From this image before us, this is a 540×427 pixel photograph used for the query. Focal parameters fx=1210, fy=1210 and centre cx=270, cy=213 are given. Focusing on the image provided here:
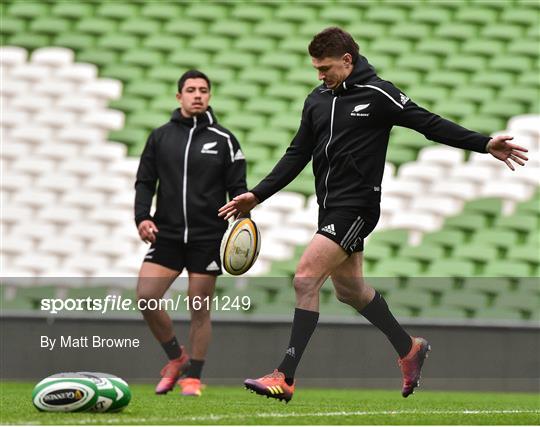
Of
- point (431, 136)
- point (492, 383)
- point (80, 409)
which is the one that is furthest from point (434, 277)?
point (80, 409)

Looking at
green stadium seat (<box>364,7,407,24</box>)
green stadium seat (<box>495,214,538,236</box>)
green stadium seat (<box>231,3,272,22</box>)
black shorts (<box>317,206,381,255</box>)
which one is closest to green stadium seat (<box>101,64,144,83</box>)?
green stadium seat (<box>231,3,272,22</box>)

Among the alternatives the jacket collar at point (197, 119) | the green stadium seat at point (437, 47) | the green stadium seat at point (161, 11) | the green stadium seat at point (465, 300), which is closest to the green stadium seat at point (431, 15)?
the green stadium seat at point (437, 47)

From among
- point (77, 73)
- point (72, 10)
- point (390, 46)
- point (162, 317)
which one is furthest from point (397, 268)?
point (72, 10)

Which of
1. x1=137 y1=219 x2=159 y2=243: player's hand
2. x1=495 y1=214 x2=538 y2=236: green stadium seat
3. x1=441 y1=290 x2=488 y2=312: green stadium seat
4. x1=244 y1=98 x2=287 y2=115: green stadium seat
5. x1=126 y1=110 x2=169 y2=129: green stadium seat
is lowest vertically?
x1=441 y1=290 x2=488 y2=312: green stadium seat

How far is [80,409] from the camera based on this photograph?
4.88 m

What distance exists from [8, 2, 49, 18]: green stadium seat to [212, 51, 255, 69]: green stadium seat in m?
2.19

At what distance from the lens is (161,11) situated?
14.1 meters

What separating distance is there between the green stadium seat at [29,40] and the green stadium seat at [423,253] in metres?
5.08

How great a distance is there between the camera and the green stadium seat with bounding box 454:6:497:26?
13.6 meters

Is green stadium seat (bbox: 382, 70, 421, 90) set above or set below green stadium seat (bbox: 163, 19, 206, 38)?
below

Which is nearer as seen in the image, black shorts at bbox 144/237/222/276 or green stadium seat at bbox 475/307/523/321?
black shorts at bbox 144/237/222/276

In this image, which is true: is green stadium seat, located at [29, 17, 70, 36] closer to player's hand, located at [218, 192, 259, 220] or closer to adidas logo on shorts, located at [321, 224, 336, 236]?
player's hand, located at [218, 192, 259, 220]

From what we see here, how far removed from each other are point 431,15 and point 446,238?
3705mm

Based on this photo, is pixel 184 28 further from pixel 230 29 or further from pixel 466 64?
pixel 466 64
